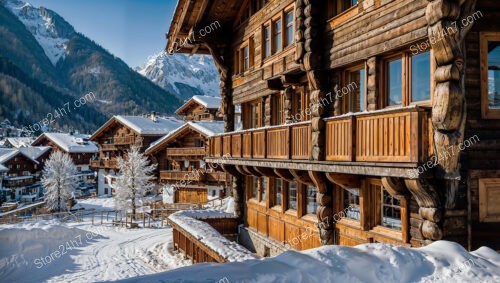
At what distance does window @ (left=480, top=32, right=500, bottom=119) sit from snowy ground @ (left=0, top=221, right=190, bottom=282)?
12497mm

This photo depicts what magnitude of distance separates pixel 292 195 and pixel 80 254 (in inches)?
491

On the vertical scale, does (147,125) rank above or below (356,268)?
above

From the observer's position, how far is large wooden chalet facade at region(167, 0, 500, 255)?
25.2 feet

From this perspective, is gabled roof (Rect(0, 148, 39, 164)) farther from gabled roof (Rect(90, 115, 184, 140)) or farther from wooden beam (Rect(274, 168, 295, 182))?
wooden beam (Rect(274, 168, 295, 182))

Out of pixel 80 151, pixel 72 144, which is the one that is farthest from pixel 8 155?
pixel 72 144

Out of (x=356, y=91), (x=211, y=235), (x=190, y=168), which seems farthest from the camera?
(x=190, y=168)

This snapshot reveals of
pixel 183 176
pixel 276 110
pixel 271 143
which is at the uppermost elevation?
pixel 276 110

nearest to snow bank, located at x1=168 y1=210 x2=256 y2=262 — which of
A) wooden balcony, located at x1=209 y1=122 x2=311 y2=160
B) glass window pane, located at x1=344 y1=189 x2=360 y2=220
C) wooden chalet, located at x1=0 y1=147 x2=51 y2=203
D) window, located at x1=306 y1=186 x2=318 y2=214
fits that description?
window, located at x1=306 y1=186 x2=318 y2=214

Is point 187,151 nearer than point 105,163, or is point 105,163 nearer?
point 187,151

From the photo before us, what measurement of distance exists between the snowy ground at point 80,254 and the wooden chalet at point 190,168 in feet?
34.7

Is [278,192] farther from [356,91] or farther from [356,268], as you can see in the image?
[356,268]

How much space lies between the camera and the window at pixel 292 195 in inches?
593

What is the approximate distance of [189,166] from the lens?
4144cm

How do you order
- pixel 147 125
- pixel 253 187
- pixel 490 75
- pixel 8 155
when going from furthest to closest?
pixel 8 155 → pixel 147 125 → pixel 253 187 → pixel 490 75
